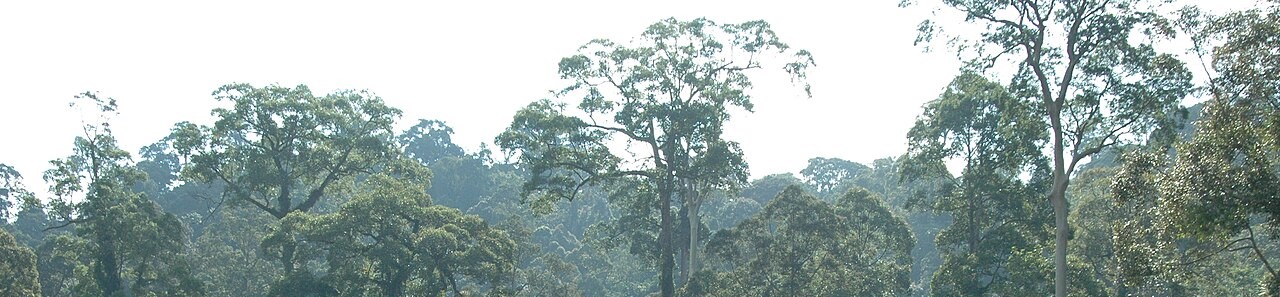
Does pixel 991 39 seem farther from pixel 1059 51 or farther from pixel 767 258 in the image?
pixel 767 258

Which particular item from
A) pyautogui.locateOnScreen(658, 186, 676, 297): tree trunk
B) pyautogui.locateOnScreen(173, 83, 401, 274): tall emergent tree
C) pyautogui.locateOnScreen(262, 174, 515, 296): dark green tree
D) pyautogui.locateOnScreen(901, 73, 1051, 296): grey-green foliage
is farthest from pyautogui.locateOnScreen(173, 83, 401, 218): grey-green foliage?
pyautogui.locateOnScreen(901, 73, 1051, 296): grey-green foliage

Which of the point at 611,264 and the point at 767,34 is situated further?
the point at 611,264

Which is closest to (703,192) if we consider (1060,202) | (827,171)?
(1060,202)

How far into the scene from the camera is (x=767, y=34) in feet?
92.4

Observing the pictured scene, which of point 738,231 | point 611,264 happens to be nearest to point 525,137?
point 738,231

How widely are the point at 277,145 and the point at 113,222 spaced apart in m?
5.30

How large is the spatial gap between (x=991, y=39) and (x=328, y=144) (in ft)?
68.4

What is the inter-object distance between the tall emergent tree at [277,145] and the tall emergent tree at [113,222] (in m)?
2.32

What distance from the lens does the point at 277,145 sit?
1258 inches

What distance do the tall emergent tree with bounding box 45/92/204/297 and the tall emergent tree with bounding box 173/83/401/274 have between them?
2319 millimetres

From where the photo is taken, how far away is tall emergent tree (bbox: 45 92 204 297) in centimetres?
2825

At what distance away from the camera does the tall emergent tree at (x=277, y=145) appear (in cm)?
3119

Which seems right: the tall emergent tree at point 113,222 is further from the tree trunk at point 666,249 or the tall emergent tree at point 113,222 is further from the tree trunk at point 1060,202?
the tree trunk at point 1060,202

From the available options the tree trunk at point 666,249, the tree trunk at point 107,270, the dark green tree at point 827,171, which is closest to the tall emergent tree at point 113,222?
the tree trunk at point 107,270
